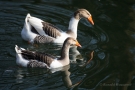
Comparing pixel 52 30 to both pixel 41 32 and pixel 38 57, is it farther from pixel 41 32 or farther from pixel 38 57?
pixel 38 57

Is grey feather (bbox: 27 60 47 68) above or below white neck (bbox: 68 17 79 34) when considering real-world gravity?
below

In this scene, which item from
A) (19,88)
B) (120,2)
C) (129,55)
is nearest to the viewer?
(19,88)

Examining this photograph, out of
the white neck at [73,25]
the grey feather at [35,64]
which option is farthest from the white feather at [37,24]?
the grey feather at [35,64]

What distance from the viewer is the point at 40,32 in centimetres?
1089

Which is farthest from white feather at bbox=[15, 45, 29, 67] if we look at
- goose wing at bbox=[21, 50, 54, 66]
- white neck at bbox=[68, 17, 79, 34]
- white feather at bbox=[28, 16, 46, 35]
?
white neck at bbox=[68, 17, 79, 34]

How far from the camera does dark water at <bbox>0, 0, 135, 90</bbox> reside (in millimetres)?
8664

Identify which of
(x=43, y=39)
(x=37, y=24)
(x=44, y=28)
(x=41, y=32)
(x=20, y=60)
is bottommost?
(x=20, y=60)

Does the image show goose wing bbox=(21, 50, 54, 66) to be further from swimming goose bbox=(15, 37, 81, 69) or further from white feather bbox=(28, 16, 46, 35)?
white feather bbox=(28, 16, 46, 35)

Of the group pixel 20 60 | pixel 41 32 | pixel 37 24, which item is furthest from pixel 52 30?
pixel 20 60

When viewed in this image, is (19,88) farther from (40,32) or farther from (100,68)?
(40,32)

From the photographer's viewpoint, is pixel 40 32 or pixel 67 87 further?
pixel 40 32

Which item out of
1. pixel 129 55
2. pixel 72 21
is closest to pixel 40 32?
pixel 72 21

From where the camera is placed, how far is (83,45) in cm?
1060

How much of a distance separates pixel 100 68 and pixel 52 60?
1.15 meters
